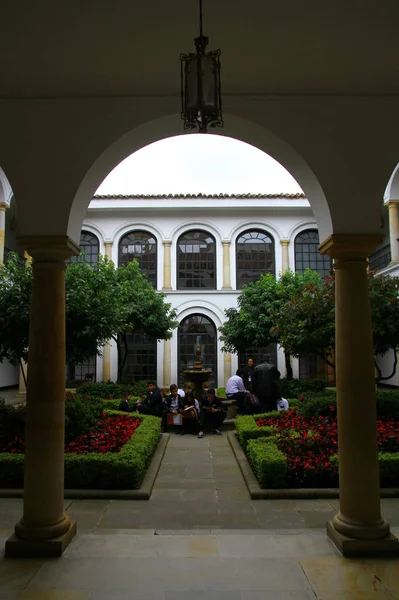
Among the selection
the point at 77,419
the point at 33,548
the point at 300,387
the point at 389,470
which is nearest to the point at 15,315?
the point at 77,419

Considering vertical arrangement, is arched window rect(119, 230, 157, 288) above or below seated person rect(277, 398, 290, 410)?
above

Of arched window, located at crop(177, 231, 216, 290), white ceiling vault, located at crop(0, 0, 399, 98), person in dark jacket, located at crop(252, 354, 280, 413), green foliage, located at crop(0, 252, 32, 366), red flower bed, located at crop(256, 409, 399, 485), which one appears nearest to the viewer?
white ceiling vault, located at crop(0, 0, 399, 98)

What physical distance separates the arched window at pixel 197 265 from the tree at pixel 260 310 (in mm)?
3931

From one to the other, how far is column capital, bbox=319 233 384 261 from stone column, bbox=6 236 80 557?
101 inches

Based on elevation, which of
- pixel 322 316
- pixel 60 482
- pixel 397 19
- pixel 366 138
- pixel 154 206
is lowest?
pixel 60 482

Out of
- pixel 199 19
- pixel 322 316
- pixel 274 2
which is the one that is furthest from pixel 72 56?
pixel 322 316

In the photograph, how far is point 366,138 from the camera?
15.7 feet

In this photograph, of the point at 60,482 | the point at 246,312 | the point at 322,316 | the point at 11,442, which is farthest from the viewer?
the point at 246,312

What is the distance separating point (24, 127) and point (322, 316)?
885 centimetres

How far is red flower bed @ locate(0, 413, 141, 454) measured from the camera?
777 centimetres

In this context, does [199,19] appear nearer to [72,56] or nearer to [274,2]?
[274,2]

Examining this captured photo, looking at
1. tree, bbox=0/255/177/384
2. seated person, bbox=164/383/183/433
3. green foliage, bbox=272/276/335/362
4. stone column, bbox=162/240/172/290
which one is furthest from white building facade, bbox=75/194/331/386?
seated person, bbox=164/383/183/433

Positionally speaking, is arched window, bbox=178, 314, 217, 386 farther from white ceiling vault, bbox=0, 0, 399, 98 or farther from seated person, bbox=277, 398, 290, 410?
white ceiling vault, bbox=0, 0, 399, 98

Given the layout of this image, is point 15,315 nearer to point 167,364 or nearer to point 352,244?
point 352,244
